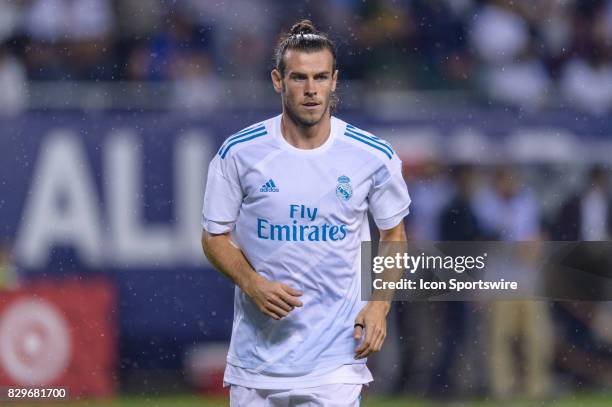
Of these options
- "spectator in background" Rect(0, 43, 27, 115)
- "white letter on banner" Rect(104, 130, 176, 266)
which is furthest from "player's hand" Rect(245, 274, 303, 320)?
"spectator in background" Rect(0, 43, 27, 115)

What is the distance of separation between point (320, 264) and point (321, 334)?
27cm

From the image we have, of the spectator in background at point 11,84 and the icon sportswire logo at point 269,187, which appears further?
the spectator in background at point 11,84

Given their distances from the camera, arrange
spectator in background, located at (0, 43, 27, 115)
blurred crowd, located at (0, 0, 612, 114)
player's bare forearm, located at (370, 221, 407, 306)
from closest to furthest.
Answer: player's bare forearm, located at (370, 221, 407, 306)
spectator in background, located at (0, 43, 27, 115)
blurred crowd, located at (0, 0, 612, 114)

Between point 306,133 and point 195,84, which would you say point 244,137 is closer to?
point 306,133

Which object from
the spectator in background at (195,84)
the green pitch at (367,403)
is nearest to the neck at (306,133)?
the green pitch at (367,403)

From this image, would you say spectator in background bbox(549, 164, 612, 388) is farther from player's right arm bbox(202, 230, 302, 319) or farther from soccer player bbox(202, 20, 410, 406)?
player's right arm bbox(202, 230, 302, 319)

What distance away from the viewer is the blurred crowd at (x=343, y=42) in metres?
11.1

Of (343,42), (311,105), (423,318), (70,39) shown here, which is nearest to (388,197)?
(311,105)

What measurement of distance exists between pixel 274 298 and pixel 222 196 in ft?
→ 1.59

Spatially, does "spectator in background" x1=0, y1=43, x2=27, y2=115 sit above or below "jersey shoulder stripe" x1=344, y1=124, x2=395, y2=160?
above

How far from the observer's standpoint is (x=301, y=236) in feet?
18.1

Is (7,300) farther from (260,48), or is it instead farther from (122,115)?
(260,48)

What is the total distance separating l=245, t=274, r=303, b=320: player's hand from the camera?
538cm

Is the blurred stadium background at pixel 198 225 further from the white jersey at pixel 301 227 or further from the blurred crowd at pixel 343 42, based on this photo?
the white jersey at pixel 301 227
